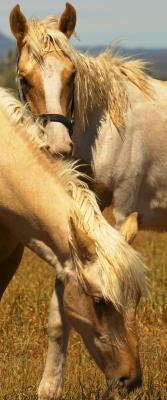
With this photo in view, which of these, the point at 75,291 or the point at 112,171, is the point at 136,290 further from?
the point at 112,171

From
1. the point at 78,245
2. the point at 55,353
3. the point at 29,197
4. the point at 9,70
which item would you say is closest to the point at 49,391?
the point at 55,353

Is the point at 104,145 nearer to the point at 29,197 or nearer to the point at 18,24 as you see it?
the point at 18,24

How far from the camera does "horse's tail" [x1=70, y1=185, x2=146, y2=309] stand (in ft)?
15.1

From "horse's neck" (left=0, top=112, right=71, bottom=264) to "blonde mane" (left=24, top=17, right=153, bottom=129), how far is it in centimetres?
168

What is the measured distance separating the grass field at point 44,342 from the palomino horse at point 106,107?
3.15 feet

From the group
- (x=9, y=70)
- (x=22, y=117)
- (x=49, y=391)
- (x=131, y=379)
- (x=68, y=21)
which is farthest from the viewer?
(x=9, y=70)

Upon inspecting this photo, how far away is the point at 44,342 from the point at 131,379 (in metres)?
2.99

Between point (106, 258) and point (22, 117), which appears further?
point (22, 117)

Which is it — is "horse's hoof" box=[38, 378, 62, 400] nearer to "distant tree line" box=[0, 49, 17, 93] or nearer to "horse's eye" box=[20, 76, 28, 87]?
"horse's eye" box=[20, 76, 28, 87]

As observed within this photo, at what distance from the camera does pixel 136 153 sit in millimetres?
7277

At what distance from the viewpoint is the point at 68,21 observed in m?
7.20

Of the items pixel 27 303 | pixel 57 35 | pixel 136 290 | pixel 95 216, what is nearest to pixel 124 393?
pixel 136 290

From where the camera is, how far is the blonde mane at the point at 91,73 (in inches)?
272

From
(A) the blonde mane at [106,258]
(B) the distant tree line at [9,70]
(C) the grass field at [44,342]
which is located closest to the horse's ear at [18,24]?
(C) the grass field at [44,342]
